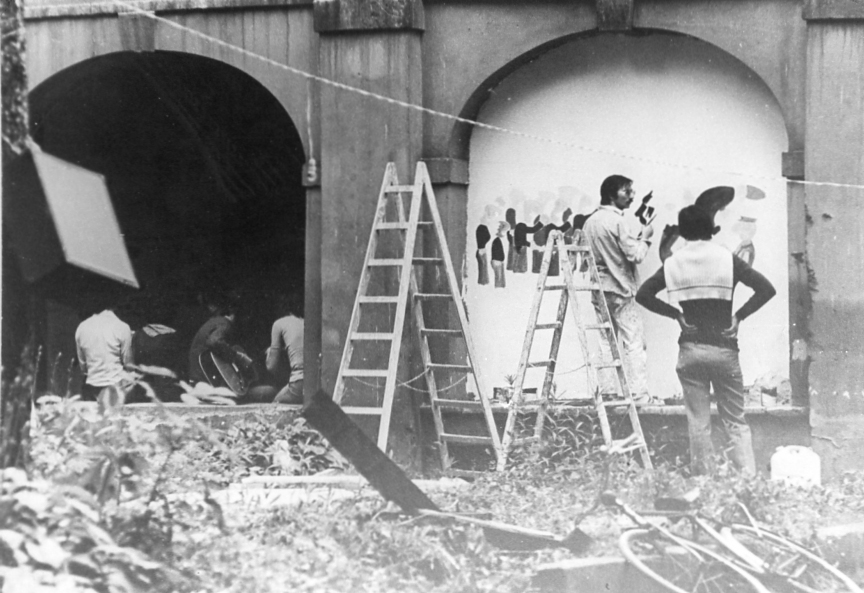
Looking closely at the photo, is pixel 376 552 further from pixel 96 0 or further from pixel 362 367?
pixel 96 0

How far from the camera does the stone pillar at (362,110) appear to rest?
820cm

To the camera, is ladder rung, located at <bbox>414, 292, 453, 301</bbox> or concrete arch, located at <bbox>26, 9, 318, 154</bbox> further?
concrete arch, located at <bbox>26, 9, 318, 154</bbox>

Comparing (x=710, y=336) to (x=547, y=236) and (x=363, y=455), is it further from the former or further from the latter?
(x=363, y=455)

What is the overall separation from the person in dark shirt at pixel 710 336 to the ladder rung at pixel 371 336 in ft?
5.88

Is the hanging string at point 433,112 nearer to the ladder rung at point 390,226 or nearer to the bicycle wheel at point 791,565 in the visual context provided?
the ladder rung at point 390,226

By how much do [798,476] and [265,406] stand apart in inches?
136

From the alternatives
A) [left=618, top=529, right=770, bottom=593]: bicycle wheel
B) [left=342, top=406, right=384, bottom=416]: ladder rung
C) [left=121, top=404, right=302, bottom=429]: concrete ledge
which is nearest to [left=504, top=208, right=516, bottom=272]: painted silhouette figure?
[left=342, top=406, right=384, bottom=416]: ladder rung

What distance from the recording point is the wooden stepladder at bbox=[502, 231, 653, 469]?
25.8ft

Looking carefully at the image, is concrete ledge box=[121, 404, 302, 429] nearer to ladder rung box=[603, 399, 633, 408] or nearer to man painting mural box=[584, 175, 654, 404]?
ladder rung box=[603, 399, 633, 408]

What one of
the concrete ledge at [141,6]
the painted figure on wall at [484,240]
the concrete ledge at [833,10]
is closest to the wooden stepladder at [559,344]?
the painted figure on wall at [484,240]

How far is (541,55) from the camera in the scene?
27.1ft

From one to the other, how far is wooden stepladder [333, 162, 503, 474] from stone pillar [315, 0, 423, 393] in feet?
0.42

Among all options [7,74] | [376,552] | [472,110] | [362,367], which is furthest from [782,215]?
[7,74]

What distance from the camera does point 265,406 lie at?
339 inches
